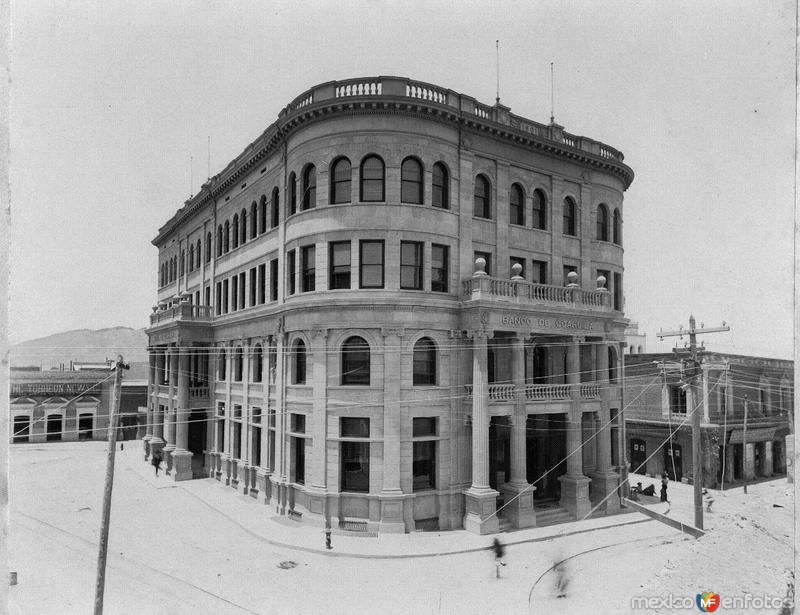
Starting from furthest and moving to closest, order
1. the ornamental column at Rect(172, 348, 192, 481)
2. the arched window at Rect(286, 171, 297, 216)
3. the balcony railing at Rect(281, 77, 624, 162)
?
1. the ornamental column at Rect(172, 348, 192, 481)
2. the arched window at Rect(286, 171, 297, 216)
3. the balcony railing at Rect(281, 77, 624, 162)

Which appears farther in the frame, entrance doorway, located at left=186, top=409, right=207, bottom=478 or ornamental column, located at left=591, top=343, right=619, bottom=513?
entrance doorway, located at left=186, top=409, right=207, bottom=478

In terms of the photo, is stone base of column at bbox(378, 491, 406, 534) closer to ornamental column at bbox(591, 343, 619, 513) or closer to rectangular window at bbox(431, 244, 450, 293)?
rectangular window at bbox(431, 244, 450, 293)

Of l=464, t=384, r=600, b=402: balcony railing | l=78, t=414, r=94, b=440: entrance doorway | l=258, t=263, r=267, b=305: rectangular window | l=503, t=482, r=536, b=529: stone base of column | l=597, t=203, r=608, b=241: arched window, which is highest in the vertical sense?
l=597, t=203, r=608, b=241: arched window

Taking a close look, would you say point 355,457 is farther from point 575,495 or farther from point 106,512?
point 106,512

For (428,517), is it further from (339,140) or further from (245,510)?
(339,140)

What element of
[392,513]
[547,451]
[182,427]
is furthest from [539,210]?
[182,427]

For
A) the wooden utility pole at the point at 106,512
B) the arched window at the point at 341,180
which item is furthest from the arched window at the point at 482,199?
the wooden utility pole at the point at 106,512

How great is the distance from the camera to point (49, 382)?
4906 cm

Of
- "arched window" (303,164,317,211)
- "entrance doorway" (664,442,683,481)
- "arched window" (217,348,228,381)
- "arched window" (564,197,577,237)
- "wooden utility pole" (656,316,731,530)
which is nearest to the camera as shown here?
"wooden utility pole" (656,316,731,530)

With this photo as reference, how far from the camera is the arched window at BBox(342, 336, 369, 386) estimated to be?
A: 75.8 feet

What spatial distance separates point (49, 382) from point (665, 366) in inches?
1952

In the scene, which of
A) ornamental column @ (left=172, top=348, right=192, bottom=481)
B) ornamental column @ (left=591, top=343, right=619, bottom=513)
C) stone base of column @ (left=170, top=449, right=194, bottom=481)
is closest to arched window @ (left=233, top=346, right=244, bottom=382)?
ornamental column @ (left=172, top=348, right=192, bottom=481)

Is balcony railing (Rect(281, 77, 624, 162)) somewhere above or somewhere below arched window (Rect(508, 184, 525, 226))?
above

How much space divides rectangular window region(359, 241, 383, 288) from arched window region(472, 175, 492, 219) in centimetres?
527
